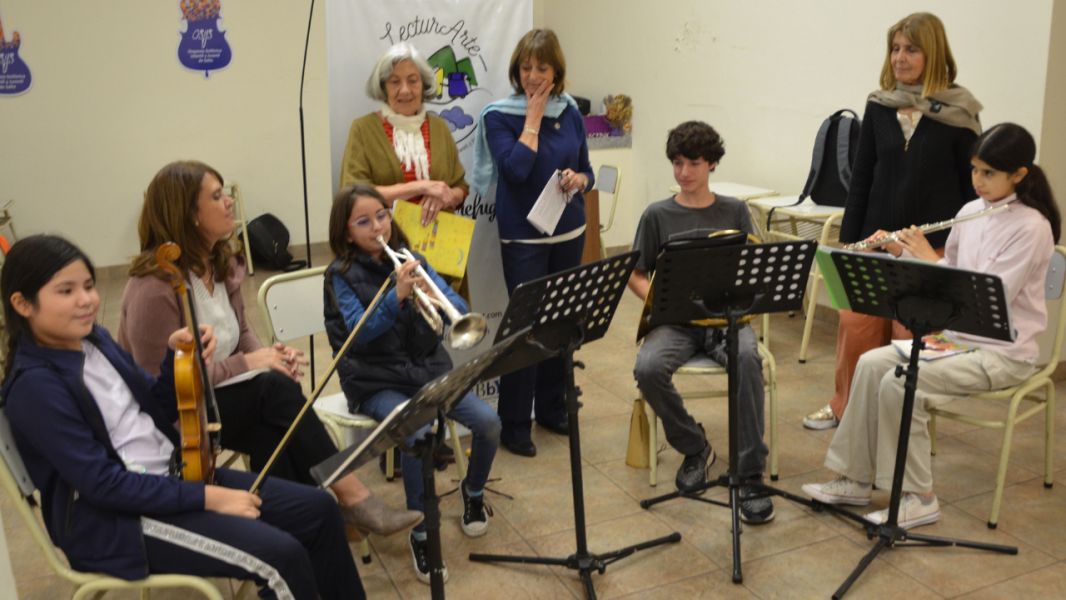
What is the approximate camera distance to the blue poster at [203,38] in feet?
21.2

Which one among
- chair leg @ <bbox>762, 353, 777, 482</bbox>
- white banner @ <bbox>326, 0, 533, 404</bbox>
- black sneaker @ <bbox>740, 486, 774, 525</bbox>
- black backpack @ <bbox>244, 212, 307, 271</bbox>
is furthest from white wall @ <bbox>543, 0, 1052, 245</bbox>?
black backpack @ <bbox>244, 212, 307, 271</bbox>

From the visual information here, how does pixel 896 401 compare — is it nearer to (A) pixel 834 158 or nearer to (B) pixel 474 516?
(B) pixel 474 516

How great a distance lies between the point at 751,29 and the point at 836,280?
2.89 m

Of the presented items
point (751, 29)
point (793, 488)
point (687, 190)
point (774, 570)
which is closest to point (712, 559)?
point (774, 570)

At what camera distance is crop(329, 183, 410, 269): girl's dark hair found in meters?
2.83

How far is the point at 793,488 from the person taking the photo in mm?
3334

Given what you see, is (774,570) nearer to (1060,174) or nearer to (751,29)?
(1060,174)

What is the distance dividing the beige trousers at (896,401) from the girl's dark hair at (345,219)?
1.51 meters

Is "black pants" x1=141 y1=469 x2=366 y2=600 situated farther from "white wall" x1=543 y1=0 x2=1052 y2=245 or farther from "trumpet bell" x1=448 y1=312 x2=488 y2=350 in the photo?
"white wall" x1=543 y1=0 x2=1052 y2=245

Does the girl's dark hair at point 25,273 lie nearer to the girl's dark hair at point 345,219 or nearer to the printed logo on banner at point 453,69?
the girl's dark hair at point 345,219

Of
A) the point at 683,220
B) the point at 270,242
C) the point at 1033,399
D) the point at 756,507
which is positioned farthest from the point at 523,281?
the point at 270,242

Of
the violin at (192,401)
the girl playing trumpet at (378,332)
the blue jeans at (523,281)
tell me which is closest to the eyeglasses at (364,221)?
the girl playing trumpet at (378,332)

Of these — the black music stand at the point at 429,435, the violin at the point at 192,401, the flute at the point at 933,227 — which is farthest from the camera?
the flute at the point at 933,227

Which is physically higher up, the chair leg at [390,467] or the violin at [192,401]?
the violin at [192,401]
